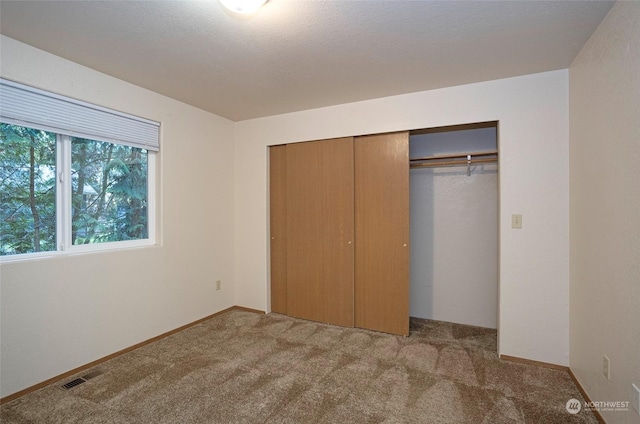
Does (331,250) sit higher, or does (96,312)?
(331,250)

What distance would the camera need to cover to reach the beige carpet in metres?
1.91

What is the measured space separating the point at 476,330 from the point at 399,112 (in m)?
2.45

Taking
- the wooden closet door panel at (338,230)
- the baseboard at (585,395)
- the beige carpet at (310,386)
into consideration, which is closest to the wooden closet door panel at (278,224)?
the wooden closet door panel at (338,230)

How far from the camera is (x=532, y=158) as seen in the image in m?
2.56

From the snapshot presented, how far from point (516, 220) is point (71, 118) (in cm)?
373

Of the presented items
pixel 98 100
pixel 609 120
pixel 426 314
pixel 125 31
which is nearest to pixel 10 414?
pixel 98 100

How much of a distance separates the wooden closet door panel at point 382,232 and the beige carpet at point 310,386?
0.28 meters

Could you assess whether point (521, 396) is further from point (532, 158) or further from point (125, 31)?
point (125, 31)

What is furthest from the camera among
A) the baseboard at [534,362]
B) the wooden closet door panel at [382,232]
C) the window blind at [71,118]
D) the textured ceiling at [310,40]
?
the wooden closet door panel at [382,232]

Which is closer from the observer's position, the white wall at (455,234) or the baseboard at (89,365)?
the baseboard at (89,365)

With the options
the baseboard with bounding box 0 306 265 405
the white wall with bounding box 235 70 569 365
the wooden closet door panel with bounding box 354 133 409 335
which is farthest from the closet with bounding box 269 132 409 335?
the baseboard with bounding box 0 306 265 405

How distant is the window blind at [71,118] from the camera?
2066mm

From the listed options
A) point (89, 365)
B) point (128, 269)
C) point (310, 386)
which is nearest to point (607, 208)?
point (310, 386)

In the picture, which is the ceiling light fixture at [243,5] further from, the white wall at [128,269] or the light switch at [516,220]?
the light switch at [516,220]
